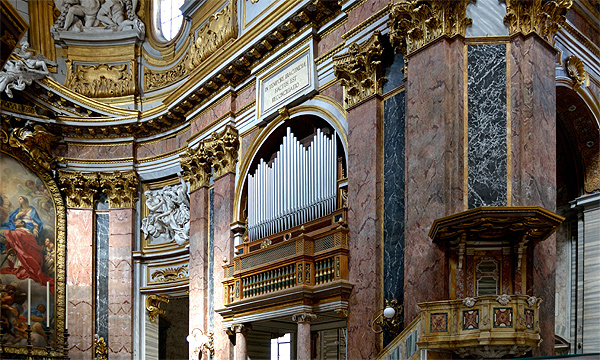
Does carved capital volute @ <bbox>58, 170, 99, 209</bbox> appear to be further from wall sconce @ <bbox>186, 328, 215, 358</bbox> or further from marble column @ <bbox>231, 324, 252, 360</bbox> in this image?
marble column @ <bbox>231, 324, 252, 360</bbox>

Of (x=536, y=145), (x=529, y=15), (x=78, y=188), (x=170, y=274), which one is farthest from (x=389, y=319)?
(x=78, y=188)

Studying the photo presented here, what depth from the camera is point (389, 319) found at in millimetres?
12391

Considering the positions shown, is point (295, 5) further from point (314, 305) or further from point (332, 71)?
point (314, 305)

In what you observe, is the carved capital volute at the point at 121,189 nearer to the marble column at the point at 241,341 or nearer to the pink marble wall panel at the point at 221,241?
the pink marble wall panel at the point at 221,241

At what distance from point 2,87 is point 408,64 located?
42.5ft

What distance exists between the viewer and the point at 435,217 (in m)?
11.7

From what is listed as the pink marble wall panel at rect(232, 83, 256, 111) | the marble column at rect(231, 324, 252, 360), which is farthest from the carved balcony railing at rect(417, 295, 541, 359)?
the pink marble wall panel at rect(232, 83, 256, 111)

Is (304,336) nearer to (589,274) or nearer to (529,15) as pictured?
(589,274)

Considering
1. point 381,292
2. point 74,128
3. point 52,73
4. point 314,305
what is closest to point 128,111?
point 74,128

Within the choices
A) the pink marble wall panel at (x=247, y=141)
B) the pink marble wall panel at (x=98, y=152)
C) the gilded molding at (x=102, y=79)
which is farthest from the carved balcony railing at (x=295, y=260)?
the gilded molding at (x=102, y=79)

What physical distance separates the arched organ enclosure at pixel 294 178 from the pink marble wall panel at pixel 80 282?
22.1ft

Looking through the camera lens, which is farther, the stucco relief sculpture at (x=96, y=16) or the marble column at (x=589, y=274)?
the stucco relief sculpture at (x=96, y=16)

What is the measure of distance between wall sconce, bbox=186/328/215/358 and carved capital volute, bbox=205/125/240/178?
3.87 metres

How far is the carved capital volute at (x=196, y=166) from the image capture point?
761 inches
